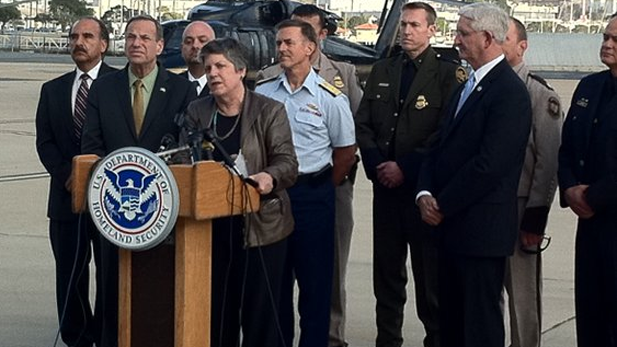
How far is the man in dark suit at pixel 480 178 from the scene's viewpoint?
16.3 feet

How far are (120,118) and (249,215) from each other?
0.98m

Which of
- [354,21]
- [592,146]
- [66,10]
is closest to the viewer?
[592,146]

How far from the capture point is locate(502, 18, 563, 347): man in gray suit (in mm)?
5641

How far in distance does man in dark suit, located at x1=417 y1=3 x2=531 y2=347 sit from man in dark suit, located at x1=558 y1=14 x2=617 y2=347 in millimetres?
349

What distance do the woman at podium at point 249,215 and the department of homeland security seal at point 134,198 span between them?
2.18 ft

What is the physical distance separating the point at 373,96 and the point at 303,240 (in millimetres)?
1031

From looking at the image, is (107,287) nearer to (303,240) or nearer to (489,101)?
(303,240)

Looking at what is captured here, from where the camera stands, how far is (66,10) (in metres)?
95.2

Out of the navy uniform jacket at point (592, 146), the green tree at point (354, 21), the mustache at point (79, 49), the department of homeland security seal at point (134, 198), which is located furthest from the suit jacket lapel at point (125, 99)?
the green tree at point (354, 21)

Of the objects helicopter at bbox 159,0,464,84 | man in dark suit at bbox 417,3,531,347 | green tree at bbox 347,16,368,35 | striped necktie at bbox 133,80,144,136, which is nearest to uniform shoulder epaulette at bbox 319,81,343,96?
man in dark suit at bbox 417,3,531,347

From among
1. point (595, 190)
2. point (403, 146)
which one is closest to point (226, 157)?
point (595, 190)

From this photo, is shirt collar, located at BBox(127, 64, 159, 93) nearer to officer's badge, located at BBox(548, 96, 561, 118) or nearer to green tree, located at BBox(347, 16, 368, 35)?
officer's badge, located at BBox(548, 96, 561, 118)

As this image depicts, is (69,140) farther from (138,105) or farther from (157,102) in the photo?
(157,102)

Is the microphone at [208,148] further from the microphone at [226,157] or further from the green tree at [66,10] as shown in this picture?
the green tree at [66,10]
